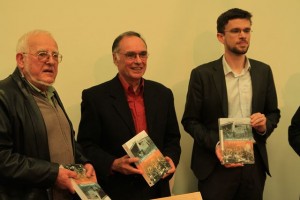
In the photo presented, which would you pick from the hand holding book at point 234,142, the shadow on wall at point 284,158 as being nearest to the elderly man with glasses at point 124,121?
the hand holding book at point 234,142

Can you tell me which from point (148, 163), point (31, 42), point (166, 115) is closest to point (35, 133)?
point (31, 42)

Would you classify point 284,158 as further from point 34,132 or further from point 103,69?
point 34,132

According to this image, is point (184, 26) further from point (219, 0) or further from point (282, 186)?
point (282, 186)

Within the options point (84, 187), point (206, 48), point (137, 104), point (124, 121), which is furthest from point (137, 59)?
point (206, 48)

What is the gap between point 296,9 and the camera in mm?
3771

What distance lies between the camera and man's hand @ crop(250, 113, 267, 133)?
2691 millimetres

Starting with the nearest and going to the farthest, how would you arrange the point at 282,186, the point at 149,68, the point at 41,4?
the point at 41,4
the point at 149,68
the point at 282,186

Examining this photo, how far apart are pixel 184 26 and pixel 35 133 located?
1980 mm

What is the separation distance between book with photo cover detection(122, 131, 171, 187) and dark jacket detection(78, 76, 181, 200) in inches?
8.2

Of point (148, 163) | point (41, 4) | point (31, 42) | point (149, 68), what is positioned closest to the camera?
point (31, 42)

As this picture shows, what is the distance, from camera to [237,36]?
115 inches

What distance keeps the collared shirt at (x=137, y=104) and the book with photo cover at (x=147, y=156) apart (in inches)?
9.5

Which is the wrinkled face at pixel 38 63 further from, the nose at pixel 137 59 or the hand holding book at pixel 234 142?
the hand holding book at pixel 234 142

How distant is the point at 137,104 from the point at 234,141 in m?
0.74
